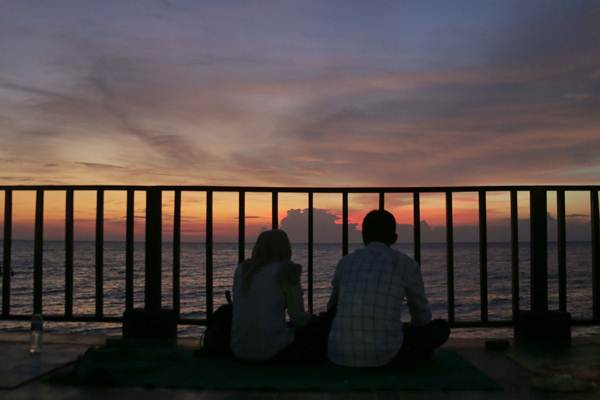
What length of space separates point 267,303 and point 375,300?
0.76 metres

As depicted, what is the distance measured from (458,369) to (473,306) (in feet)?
63.7

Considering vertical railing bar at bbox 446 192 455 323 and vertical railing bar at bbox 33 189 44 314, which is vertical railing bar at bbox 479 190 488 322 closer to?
vertical railing bar at bbox 446 192 455 323

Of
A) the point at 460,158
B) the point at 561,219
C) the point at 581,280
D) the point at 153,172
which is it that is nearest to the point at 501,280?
the point at 581,280

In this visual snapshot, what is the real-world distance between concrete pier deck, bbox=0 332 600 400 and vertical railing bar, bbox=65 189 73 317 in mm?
293

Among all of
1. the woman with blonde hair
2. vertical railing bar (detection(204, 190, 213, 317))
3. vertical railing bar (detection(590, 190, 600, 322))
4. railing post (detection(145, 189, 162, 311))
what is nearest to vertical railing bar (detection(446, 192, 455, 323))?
vertical railing bar (detection(590, 190, 600, 322))

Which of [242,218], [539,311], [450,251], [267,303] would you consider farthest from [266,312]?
[539,311]

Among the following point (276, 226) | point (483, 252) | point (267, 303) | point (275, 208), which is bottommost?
point (267, 303)

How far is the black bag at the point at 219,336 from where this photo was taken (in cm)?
414

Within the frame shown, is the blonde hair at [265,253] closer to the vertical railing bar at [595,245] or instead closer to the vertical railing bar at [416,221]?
the vertical railing bar at [416,221]

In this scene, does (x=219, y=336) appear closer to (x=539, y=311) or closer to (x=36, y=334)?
(x=36, y=334)

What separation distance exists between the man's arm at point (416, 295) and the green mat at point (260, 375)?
0.33 metres

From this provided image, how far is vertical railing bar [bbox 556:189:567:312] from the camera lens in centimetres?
496

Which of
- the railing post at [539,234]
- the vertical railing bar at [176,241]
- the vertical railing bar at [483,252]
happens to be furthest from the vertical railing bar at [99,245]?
the railing post at [539,234]

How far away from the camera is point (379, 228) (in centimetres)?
360
